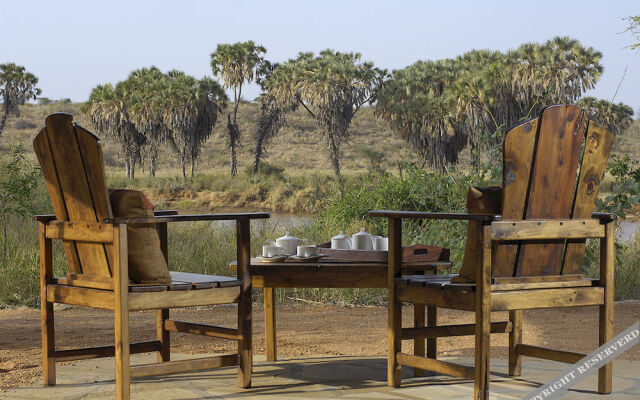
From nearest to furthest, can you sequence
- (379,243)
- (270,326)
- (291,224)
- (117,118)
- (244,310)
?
(244,310)
(379,243)
(270,326)
(291,224)
(117,118)

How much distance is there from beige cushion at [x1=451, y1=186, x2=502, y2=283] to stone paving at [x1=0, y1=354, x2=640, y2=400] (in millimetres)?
566

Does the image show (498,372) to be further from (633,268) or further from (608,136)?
(633,268)

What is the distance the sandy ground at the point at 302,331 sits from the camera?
493cm

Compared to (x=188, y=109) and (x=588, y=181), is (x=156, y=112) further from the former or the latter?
(x=588, y=181)

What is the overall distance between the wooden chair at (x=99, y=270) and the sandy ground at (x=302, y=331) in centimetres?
60

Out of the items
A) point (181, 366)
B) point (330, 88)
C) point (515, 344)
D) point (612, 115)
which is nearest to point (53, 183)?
point (181, 366)

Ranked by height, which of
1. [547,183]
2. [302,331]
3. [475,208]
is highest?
[547,183]

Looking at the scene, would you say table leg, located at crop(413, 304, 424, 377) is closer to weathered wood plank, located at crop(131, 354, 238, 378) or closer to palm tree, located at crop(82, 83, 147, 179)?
weathered wood plank, located at crop(131, 354, 238, 378)

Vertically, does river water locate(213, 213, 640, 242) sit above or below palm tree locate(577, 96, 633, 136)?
below

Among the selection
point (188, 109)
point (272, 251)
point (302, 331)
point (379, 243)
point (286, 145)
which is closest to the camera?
point (272, 251)

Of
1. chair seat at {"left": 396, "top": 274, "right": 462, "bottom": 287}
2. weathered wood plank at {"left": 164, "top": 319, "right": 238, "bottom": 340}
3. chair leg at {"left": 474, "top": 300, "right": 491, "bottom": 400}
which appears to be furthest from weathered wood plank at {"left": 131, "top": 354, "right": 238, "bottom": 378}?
chair leg at {"left": 474, "top": 300, "right": 491, "bottom": 400}

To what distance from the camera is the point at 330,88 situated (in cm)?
3541

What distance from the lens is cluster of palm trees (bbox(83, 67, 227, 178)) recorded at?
38.4 metres

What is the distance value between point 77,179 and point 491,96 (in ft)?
92.8
